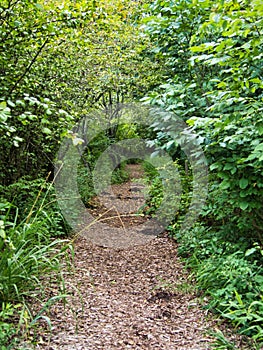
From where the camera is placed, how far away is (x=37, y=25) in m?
2.51

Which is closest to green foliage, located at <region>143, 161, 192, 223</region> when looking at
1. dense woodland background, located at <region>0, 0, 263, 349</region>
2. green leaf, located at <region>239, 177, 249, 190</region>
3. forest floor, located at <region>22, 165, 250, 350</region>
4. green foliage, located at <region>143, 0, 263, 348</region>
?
dense woodland background, located at <region>0, 0, 263, 349</region>

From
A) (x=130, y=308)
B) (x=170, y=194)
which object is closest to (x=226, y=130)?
(x=130, y=308)

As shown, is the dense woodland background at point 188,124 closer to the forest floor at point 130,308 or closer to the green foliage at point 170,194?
the green foliage at point 170,194

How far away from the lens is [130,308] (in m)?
2.73

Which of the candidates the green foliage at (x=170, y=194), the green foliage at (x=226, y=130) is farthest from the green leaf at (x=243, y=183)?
the green foliage at (x=170, y=194)

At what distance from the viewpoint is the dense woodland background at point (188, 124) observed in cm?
218

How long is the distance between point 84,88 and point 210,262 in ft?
12.0

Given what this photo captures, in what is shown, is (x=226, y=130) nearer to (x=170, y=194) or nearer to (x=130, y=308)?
(x=130, y=308)

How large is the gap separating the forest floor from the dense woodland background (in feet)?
0.52

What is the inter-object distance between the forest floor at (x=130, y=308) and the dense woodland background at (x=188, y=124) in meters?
0.16

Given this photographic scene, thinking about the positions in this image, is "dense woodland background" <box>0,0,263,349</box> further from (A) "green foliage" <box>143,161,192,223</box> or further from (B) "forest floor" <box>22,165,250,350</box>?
(B) "forest floor" <box>22,165,250,350</box>

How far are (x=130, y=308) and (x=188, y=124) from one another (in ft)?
5.66

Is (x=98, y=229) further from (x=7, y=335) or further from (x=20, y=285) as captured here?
(x=7, y=335)

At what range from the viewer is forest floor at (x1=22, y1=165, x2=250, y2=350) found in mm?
2234
